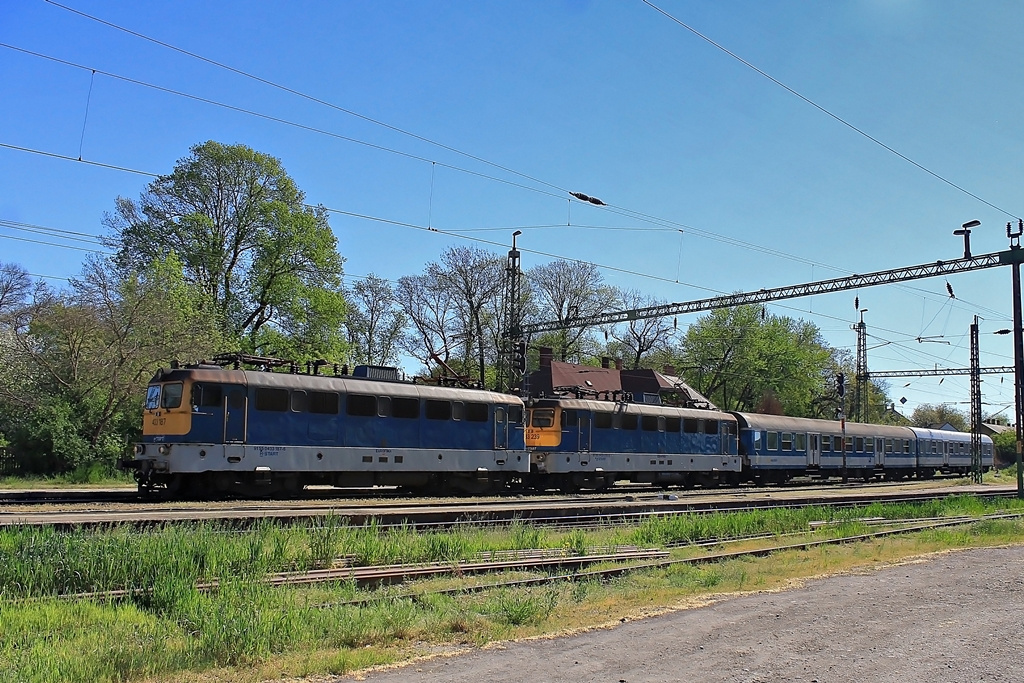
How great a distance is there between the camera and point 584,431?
29.3 metres

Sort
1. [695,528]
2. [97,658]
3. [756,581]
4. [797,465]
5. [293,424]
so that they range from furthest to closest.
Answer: [797,465], [293,424], [695,528], [756,581], [97,658]

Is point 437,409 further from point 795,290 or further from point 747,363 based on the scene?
point 747,363

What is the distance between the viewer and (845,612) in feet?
33.6

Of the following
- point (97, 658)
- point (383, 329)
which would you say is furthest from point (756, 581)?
point (383, 329)

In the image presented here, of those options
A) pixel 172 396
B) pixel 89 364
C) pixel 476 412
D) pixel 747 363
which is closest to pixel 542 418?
pixel 476 412

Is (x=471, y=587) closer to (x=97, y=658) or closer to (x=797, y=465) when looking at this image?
(x=97, y=658)

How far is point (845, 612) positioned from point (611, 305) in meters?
56.3

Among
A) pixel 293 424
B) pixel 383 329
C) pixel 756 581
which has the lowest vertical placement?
pixel 756 581

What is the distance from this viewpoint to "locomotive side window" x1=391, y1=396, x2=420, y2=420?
23.4 meters

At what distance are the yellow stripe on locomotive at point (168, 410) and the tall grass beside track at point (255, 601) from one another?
7.14 m

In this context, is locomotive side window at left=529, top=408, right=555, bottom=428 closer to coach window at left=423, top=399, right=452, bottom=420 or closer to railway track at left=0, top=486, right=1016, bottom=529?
coach window at left=423, top=399, right=452, bottom=420

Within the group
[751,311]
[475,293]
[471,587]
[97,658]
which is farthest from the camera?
[751,311]

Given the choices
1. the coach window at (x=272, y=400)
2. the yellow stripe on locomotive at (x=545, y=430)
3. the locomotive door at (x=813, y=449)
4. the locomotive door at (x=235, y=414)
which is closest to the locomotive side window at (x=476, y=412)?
the yellow stripe on locomotive at (x=545, y=430)

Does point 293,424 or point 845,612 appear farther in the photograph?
point 293,424
